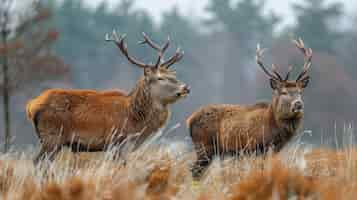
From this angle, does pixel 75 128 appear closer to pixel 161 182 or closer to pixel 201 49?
pixel 161 182

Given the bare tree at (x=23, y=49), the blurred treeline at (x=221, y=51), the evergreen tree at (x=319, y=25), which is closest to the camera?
the bare tree at (x=23, y=49)

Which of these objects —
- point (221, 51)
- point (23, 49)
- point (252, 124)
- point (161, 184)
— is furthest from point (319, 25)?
point (161, 184)

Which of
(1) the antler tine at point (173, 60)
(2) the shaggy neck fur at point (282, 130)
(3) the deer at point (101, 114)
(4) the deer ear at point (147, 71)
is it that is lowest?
(2) the shaggy neck fur at point (282, 130)

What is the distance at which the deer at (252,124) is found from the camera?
10289mm

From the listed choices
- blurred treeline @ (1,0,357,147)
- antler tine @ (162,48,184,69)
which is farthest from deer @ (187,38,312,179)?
blurred treeline @ (1,0,357,147)

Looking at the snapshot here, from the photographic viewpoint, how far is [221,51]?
55.3 metres

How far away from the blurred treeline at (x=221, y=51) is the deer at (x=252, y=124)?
2616cm

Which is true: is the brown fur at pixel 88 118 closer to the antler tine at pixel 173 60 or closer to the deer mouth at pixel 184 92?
the deer mouth at pixel 184 92

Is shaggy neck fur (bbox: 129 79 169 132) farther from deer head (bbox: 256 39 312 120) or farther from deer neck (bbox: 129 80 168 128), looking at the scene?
deer head (bbox: 256 39 312 120)

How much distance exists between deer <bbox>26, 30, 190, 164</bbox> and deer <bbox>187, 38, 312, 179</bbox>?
753 millimetres

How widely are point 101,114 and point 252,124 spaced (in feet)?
6.90

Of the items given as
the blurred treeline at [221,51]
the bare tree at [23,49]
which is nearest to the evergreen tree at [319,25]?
the blurred treeline at [221,51]

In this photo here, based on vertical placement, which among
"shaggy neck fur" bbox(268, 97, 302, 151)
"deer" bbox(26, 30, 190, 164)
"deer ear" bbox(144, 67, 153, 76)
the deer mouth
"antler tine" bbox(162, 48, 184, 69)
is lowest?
"shaggy neck fur" bbox(268, 97, 302, 151)

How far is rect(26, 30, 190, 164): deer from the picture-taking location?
970 cm
